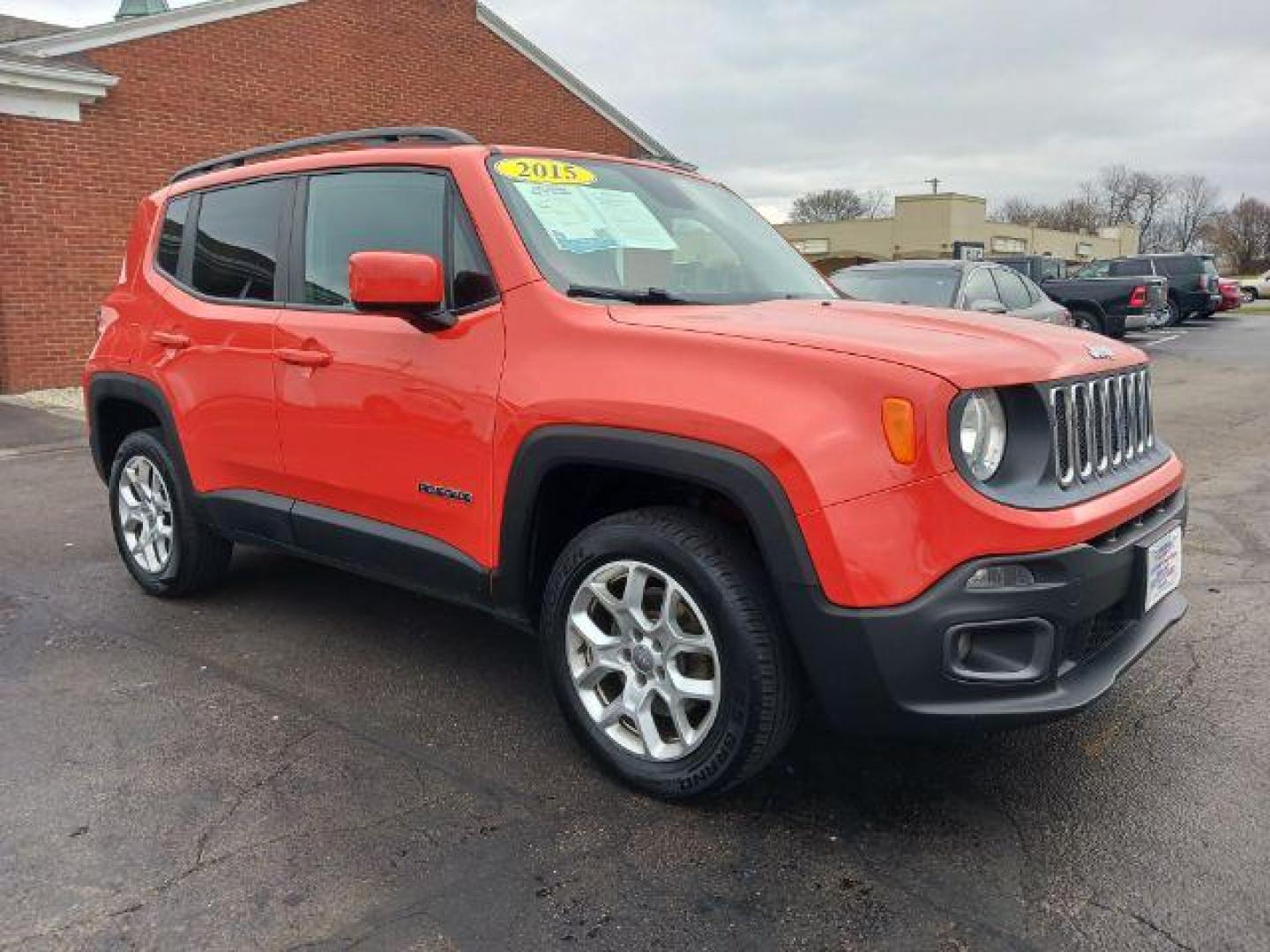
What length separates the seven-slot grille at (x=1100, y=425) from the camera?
2756mm

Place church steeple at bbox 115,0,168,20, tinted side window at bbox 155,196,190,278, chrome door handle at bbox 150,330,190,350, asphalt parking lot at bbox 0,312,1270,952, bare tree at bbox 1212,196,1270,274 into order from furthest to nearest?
bare tree at bbox 1212,196,1270,274
church steeple at bbox 115,0,168,20
tinted side window at bbox 155,196,190,278
chrome door handle at bbox 150,330,190,350
asphalt parking lot at bbox 0,312,1270,952

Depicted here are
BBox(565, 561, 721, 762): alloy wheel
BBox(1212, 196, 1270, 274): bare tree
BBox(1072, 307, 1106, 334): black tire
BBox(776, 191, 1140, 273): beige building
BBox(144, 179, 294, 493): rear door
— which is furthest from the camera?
BBox(1212, 196, 1270, 274): bare tree

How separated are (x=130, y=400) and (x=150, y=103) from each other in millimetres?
9726

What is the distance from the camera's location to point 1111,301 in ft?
64.0

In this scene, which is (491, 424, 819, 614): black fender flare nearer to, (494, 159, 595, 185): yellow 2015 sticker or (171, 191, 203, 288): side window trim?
(494, 159, 595, 185): yellow 2015 sticker

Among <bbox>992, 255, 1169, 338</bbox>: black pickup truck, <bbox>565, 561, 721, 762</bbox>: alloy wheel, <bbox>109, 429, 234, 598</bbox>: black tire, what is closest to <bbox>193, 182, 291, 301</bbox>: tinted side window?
<bbox>109, 429, 234, 598</bbox>: black tire

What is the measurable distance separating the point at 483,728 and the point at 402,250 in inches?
63.8

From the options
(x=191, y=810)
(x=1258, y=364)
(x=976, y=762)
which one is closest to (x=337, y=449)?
(x=191, y=810)

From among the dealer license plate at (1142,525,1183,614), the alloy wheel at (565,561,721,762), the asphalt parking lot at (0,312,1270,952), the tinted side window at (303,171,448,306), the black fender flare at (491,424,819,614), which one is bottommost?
the asphalt parking lot at (0,312,1270,952)

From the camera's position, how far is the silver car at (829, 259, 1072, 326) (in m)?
9.62

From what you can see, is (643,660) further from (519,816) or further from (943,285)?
(943,285)

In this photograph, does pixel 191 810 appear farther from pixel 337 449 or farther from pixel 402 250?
pixel 402 250

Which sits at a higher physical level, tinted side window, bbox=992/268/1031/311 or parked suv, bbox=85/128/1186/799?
tinted side window, bbox=992/268/1031/311

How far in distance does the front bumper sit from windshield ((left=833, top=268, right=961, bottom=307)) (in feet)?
23.3
